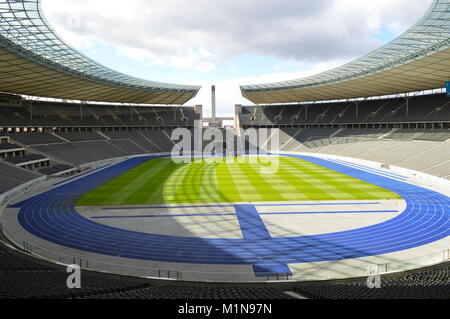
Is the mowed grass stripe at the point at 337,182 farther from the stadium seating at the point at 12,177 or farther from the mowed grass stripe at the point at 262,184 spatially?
the stadium seating at the point at 12,177

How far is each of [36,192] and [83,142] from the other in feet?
90.2

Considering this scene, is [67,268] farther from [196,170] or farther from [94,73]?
[94,73]

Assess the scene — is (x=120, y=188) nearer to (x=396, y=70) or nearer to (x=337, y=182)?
(x=337, y=182)

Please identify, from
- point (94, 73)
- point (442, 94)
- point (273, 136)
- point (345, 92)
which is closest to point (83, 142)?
point (94, 73)

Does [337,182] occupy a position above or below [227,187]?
above

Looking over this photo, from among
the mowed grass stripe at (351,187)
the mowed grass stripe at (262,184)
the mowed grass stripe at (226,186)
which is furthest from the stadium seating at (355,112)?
the mowed grass stripe at (226,186)

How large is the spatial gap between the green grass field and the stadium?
0.26 metres

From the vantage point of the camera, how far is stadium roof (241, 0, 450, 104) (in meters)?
28.2

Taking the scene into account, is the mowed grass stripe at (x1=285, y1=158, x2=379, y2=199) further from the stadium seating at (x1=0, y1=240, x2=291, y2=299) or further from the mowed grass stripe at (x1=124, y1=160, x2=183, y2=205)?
the stadium seating at (x1=0, y1=240, x2=291, y2=299)

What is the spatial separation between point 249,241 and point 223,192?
1305 cm

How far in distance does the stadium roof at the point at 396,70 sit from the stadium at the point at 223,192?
0.21m

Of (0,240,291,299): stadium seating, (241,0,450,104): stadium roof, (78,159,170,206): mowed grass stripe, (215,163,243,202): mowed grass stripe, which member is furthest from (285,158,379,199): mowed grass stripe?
(0,240,291,299): stadium seating

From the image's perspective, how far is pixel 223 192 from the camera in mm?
30469

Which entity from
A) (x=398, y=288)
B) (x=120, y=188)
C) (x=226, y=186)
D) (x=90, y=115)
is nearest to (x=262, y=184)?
(x=226, y=186)
